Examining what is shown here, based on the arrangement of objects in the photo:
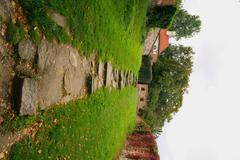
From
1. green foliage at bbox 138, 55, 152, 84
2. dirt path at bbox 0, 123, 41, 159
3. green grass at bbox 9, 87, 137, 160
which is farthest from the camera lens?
green foliage at bbox 138, 55, 152, 84

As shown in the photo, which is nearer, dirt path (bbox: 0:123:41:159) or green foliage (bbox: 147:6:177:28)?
dirt path (bbox: 0:123:41:159)

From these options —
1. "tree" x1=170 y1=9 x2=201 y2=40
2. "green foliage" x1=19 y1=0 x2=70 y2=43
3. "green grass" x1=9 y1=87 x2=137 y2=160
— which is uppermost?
"tree" x1=170 y1=9 x2=201 y2=40

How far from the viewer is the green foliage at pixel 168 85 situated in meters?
36.5

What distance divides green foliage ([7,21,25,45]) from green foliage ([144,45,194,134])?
104ft

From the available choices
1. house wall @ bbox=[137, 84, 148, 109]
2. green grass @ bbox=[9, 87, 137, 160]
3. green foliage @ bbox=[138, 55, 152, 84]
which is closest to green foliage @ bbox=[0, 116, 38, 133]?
green grass @ bbox=[9, 87, 137, 160]

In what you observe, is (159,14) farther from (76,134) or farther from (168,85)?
(168,85)

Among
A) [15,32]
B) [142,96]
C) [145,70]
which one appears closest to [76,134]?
[15,32]

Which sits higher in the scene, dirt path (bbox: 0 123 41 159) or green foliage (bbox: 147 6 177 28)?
green foliage (bbox: 147 6 177 28)

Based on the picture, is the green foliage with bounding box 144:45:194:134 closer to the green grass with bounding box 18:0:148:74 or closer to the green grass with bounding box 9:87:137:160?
the green grass with bounding box 18:0:148:74

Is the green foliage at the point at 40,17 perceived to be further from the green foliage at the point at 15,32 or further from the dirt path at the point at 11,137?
the dirt path at the point at 11,137

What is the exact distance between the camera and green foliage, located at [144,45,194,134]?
36.5 m

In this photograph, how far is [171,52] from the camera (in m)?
45.4

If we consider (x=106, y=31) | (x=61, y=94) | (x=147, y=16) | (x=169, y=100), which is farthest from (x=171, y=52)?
(x=61, y=94)

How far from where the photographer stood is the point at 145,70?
28.6m
